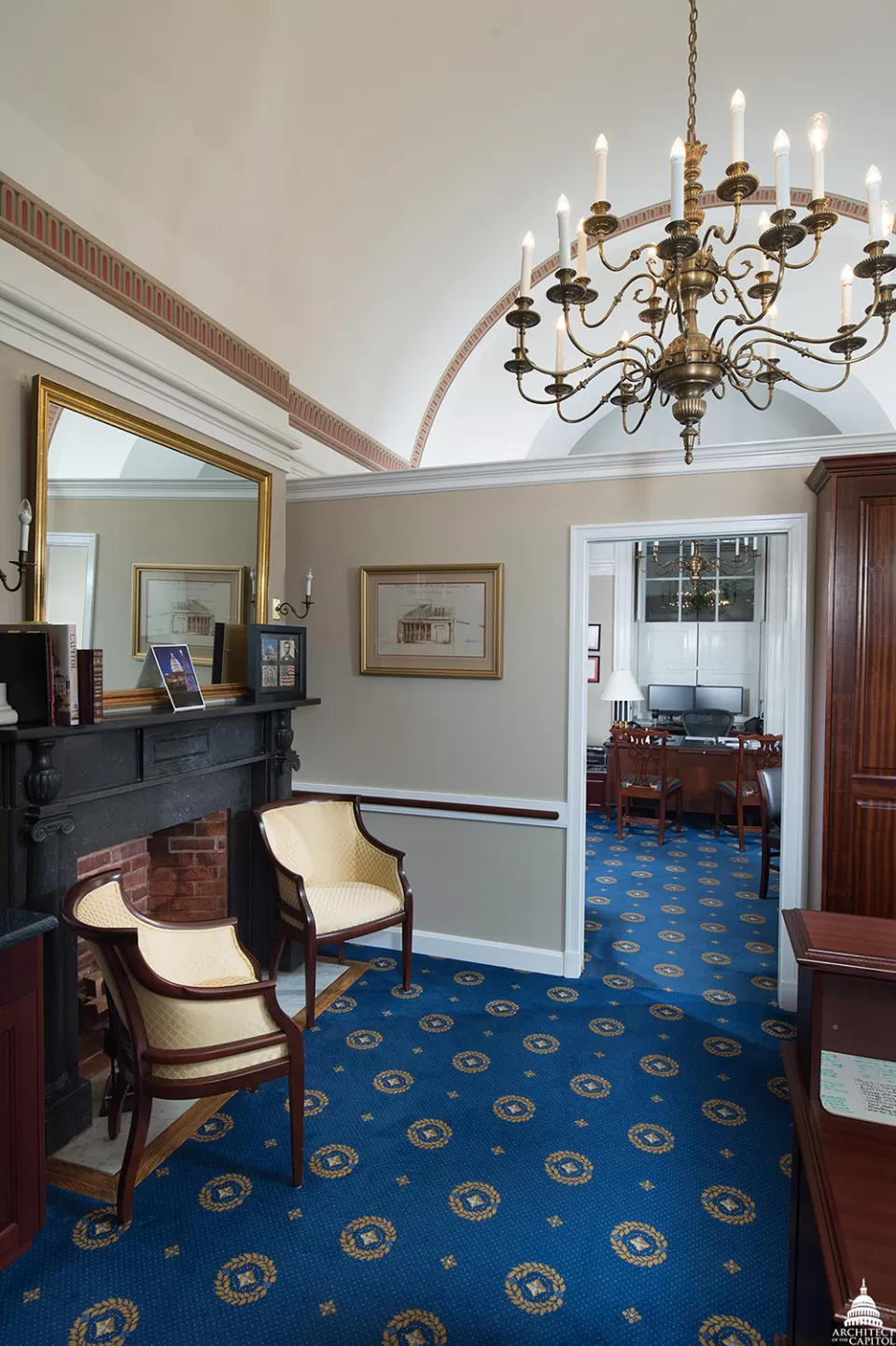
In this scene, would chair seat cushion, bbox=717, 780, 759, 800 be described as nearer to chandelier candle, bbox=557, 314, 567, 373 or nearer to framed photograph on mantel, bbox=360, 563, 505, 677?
framed photograph on mantel, bbox=360, 563, 505, 677

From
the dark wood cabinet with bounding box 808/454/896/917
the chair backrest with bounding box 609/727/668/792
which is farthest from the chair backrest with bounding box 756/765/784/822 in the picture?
the dark wood cabinet with bounding box 808/454/896/917

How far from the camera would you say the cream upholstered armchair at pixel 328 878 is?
329 cm

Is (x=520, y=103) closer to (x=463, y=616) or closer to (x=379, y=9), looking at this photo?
(x=379, y=9)

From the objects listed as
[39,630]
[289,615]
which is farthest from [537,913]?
[39,630]

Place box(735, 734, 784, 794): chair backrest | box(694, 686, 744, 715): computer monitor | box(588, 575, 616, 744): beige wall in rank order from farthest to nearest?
box(588, 575, 616, 744): beige wall, box(694, 686, 744, 715): computer monitor, box(735, 734, 784, 794): chair backrest

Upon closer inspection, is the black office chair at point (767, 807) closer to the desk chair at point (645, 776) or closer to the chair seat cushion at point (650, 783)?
the desk chair at point (645, 776)

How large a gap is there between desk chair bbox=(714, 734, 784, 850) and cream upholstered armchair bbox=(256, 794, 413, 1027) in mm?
3767

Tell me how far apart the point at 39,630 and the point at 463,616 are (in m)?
2.17

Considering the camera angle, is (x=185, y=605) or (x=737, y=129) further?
(x=185, y=605)

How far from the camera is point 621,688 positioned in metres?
7.23

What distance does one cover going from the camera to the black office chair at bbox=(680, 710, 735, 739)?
7324 mm

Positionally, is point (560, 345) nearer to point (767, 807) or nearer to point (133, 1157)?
point (133, 1157)

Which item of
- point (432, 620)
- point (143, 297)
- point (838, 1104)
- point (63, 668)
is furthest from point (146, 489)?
point (838, 1104)

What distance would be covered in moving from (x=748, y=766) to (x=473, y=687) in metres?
3.73
